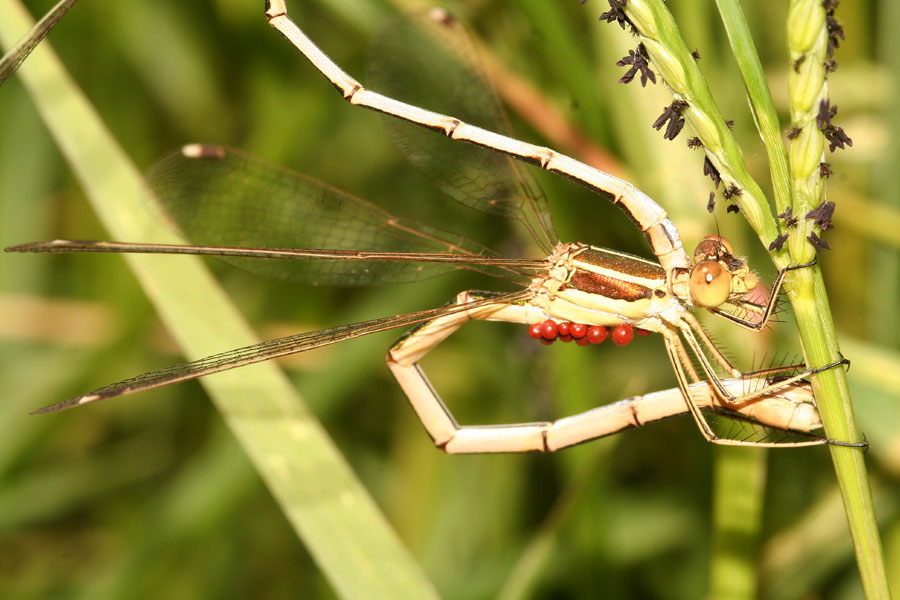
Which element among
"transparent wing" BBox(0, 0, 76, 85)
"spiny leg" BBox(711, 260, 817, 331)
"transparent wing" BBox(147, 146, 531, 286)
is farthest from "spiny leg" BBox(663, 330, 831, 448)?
"transparent wing" BBox(0, 0, 76, 85)

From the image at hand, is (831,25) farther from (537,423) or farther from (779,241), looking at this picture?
(537,423)

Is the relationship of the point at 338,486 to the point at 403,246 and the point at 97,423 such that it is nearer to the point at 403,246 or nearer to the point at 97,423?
the point at 403,246

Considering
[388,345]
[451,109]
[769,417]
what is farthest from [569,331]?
[388,345]

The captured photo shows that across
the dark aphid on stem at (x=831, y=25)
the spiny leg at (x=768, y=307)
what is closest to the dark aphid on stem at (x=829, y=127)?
the dark aphid on stem at (x=831, y=25)

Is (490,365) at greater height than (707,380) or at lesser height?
greater

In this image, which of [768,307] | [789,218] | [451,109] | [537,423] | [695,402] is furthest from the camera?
[451,109]

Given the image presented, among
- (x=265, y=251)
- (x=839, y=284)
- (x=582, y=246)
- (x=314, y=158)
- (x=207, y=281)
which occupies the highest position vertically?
(x=314, y=158)

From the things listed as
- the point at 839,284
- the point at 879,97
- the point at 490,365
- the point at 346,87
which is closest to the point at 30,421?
the point at 490,365

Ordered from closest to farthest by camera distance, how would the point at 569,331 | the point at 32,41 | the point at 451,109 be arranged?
the point at 32,41 < the point at 569,331 < the point at 451,109
